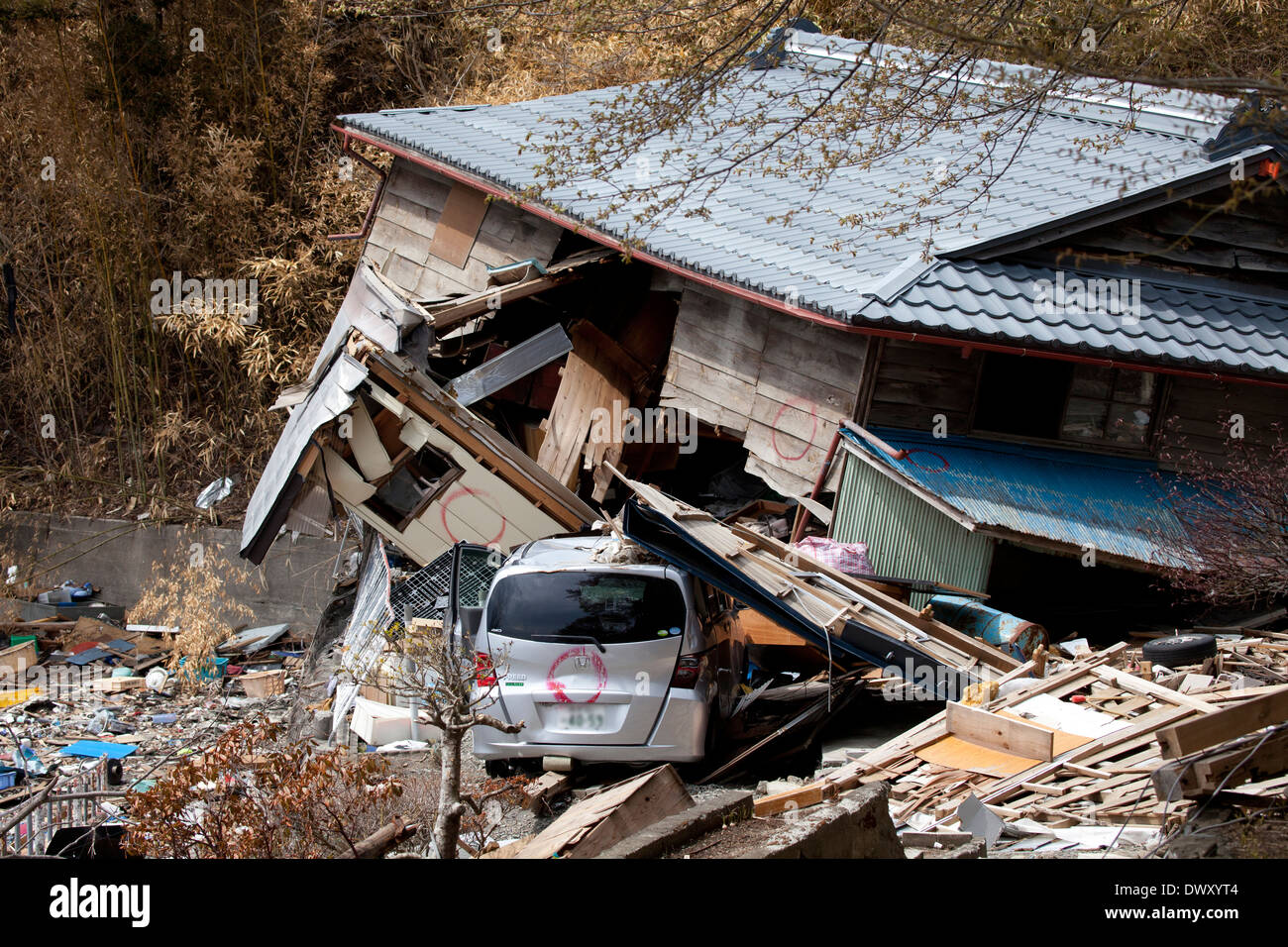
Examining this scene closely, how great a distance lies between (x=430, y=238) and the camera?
14516 millimetres

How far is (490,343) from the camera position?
13125 millimetres

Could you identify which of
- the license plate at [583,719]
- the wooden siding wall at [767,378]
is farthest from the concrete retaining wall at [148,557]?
the license plate at [583,719]

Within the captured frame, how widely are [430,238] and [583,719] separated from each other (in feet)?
29.4

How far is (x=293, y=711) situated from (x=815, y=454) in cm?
590

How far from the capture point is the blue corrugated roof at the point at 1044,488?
30.5ft

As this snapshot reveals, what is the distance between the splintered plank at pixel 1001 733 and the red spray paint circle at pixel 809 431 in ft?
13.5

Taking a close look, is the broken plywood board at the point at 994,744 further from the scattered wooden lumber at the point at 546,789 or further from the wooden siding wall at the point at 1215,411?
the wooden siding wall at the point at 1215,411

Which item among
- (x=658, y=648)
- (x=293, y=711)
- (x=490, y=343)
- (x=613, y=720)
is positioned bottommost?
(x=293, y=711)

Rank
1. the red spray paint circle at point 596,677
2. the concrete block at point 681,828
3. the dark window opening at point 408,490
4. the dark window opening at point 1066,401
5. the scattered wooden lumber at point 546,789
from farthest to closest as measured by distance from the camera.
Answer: the dark window opening at point 408,490
the dark window opening at point 1066,401
the red spray paint circle at point 596,677
the scattered wooden lumber at point 546,789
the concrete block at point 681,828

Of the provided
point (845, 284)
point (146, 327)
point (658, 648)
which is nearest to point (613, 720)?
point (658, 648)

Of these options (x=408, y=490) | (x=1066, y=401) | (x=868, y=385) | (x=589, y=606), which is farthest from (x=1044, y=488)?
(x=408, y=490)

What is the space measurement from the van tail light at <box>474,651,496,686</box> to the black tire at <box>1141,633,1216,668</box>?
200 inches

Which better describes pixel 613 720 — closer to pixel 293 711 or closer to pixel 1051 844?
pixel 1051 844

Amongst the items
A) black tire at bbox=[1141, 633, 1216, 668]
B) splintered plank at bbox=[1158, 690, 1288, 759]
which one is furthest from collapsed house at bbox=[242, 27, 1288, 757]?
splintered plank at bbox=[1158, 690, 1288, 759]
